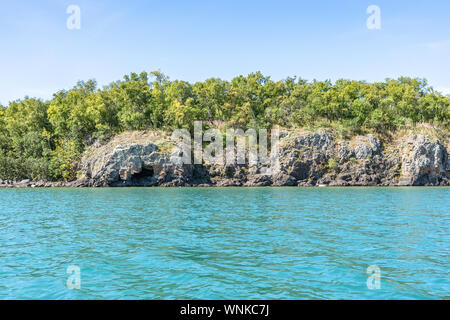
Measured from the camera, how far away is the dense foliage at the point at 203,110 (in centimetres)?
8731

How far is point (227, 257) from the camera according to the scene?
14.0 metres

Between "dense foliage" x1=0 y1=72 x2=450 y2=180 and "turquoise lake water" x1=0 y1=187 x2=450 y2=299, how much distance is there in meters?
64.5

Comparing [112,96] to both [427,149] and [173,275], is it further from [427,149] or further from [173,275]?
[173,275]

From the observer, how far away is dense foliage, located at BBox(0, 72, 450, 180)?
8731 cm

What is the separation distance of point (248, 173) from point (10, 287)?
69.6m

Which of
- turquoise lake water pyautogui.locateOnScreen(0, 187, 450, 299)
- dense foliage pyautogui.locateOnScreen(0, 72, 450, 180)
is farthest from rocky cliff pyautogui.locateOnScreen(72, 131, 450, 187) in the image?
turquoise lake water pyautogui.locateOnScreen(0, 187, 450, 299)

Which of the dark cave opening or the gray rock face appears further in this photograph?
the gray rock face

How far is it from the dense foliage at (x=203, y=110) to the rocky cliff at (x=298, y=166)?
859 centimetres

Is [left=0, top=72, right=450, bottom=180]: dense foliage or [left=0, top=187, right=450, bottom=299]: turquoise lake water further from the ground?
[left=0, top=72, right=450, bottom=180]: dense foliage

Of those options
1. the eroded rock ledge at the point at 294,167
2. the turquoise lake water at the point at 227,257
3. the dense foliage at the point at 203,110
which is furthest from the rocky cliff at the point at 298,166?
the turquoise lake water at the point at 227,257

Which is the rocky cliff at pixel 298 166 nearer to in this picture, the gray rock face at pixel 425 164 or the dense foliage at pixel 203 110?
the gray rock face at pixel 425 164

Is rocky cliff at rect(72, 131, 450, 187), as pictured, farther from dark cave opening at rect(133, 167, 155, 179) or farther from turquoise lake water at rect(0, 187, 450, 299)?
turquoise lake water at rect(0, 187, 450, 299)

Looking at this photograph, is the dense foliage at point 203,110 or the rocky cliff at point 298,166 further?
the dense foliage at point 203,110

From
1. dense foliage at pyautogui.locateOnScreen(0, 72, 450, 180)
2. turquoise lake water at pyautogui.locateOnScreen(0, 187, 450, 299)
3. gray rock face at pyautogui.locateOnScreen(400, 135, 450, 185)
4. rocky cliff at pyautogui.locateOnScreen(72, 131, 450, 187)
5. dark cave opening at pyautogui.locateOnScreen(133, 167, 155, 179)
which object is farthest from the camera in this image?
dense foliage at pyautogui.locateOnScreen(0, 72, 450, 180)
